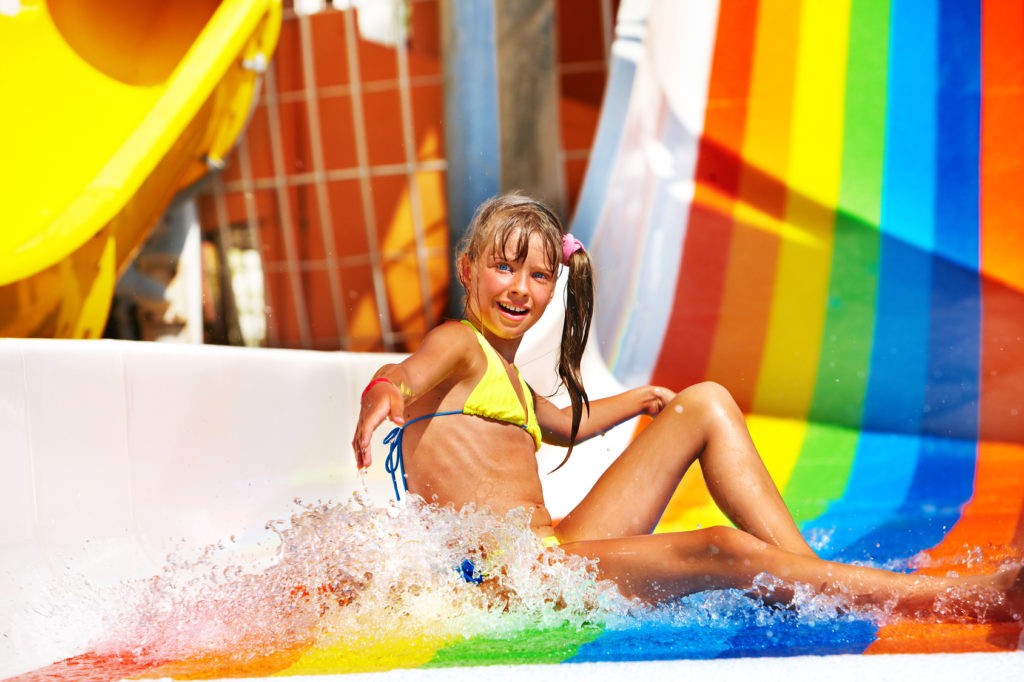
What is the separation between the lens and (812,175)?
2494 millimetres

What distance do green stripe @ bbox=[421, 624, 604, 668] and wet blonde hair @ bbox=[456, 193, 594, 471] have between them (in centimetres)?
31

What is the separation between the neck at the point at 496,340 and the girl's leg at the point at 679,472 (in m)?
0.22

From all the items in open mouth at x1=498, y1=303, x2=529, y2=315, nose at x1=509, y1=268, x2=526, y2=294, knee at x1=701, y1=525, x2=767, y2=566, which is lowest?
knee at x1=701, y1=525, x2=767, y2=566

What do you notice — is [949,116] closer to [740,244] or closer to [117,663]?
[740,244]

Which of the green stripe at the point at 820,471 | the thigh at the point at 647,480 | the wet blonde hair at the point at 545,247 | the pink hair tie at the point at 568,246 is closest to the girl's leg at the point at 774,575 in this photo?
the thigh at the point at 647,480

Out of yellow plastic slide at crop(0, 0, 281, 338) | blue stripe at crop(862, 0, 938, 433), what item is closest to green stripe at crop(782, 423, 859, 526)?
blue stripe at crop(862, 0, 938, 433)

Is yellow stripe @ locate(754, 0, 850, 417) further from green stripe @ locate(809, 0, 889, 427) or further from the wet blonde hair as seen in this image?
the wet blonde hair

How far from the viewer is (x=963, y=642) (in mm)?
855

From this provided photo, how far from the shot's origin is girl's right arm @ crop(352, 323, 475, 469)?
94cm

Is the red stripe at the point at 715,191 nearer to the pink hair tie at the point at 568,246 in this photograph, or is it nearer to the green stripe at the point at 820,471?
the green stripe at the point at 820,471

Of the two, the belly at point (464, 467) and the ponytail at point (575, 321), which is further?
the ponytail at point (575, 321)

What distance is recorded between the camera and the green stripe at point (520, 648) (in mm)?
868

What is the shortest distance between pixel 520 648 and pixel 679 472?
1.37 feet

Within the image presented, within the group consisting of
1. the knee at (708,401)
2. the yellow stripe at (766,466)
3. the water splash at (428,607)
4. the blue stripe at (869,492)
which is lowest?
the blue stripe at (869,492)
